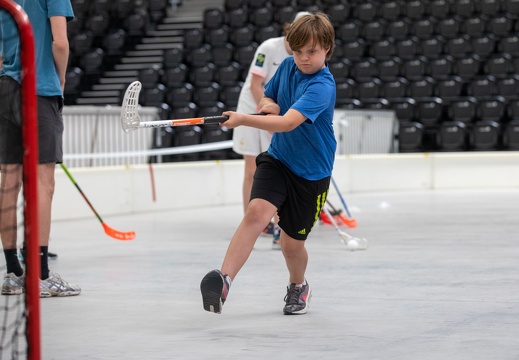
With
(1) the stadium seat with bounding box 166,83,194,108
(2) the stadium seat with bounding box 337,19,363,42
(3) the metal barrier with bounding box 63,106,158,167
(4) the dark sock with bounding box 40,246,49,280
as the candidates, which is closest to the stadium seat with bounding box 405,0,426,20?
(2) the stadium seat with bounding box 337,19,363,42

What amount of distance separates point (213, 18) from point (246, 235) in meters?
13.7

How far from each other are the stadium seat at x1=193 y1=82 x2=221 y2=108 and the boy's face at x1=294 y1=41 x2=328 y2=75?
10.6m

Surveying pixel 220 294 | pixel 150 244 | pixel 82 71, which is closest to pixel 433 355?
pixel 220 294

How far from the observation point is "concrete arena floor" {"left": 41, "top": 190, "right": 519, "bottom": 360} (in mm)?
3314

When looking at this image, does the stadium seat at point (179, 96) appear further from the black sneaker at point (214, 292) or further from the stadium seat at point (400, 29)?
the black sneaker at point (214, 292)

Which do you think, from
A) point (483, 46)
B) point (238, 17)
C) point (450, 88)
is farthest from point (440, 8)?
point (238, 17)

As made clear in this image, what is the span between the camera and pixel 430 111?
13938mm

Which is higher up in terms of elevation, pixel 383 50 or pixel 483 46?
pixel 483 46

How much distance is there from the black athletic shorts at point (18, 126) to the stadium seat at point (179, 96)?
9855 millimetres

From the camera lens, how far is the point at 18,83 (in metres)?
4.39

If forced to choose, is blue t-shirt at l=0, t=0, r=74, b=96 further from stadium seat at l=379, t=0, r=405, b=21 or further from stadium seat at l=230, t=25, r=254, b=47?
stadium seat at l=379, t=0, r=405, b=21

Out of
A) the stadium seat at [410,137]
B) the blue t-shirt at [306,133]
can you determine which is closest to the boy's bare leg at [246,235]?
the blue t-shirt at [306,133]

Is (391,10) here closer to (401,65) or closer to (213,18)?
(401,65)

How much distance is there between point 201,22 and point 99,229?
10.7 metres
